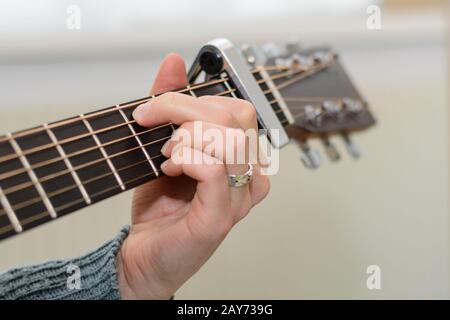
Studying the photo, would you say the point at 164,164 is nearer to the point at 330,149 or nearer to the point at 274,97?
the point at 274,97

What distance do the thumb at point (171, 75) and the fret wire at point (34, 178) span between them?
8.6 inches

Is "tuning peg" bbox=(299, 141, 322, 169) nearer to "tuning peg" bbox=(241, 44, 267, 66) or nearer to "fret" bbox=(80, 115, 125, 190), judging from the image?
"tuning peg" bbox=(241, 44, 267, 66)

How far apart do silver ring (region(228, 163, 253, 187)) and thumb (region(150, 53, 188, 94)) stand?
0.16 meters

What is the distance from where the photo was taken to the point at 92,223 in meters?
1.00

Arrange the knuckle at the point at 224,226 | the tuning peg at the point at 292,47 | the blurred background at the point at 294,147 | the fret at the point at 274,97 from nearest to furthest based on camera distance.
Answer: the knuckle at the point at 224,226 → the fret at the point at 274,97 → the tuning peg at the point at 292,47 → the blurred background at the point at 294,147

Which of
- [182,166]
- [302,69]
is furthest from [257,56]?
[182,166]

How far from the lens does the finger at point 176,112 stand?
0.52 meters

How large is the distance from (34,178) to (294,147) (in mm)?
725

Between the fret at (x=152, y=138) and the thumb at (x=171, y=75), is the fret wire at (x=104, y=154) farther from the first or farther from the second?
the thumb at (x=171, y=75)

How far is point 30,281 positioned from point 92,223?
412 millimetres

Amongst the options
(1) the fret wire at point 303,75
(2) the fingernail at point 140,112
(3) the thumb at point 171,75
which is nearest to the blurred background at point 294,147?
(1) the fret wire at point 303,75

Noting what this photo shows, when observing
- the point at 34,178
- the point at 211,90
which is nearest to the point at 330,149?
the point at 211,90
